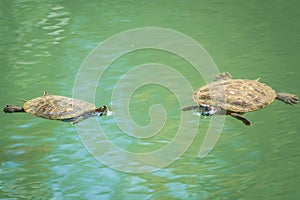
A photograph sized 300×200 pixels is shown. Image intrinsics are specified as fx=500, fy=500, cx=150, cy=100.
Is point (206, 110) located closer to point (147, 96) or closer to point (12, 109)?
point (147, 96)

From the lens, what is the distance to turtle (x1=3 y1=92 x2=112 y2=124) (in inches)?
220

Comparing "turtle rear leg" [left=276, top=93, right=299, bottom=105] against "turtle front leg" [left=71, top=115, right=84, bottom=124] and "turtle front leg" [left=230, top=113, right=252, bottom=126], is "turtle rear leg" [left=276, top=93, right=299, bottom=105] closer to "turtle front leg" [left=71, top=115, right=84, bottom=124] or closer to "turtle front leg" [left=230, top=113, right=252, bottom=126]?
"turtle front leg" [left=230, top=113, right=252, bottom=126]

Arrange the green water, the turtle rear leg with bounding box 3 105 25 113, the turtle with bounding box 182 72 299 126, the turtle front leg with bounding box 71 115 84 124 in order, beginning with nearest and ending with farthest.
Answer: the green water
the turtle with bounding box 182 72 299 126
the turtle front leg with bounding box 71 115 84 124
the turtle rear leg with bounding box 3 105 25 113

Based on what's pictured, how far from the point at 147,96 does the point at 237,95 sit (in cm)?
124

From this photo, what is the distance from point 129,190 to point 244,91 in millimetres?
1865

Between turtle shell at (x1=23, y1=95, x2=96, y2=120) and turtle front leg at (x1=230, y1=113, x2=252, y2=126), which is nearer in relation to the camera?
turtle front leg at (x1=230, y1=113, x2=252, y2=126)

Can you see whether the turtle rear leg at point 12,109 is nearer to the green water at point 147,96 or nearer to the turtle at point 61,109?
the turtle at point 61,109

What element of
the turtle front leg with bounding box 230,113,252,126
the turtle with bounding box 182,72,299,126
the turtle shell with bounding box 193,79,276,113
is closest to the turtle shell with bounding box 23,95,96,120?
the turtle with bounding box 182,72,299,126

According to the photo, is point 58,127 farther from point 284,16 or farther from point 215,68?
point 284,16

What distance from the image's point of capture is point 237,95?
18.2ft

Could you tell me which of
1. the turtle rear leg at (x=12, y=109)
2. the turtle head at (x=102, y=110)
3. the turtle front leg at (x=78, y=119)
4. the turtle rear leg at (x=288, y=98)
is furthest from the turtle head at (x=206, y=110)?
the turtle rear leg at (x=12, y=109)

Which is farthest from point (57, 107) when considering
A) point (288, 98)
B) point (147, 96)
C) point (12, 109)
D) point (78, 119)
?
point (288, 98)

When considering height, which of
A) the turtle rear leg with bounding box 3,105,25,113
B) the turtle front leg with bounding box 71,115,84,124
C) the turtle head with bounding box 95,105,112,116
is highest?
the turtle rear leg with bounding box 3,105,25,113

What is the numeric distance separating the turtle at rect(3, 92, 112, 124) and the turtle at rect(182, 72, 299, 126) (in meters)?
1.07
